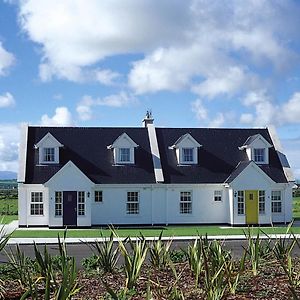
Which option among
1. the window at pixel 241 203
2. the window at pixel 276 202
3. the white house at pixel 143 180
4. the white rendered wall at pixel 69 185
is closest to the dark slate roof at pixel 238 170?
the white house at pixel 143 180

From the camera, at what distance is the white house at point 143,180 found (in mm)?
35719

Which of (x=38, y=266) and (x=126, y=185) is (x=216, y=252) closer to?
(x=38, y=266)

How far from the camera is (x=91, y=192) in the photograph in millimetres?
36062

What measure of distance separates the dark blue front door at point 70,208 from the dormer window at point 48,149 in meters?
2.69

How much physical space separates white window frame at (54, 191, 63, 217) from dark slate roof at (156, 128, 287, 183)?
6546 mm

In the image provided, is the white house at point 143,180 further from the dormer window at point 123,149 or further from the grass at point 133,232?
the grass at point 133,232

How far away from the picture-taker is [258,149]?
39.3 metres

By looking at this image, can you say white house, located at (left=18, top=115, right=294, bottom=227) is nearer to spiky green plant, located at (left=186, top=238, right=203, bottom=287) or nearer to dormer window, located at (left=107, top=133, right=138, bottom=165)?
dormer window, located at (left=107, top=133, right=138, bottom=165)

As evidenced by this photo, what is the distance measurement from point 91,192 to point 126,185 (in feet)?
7.14

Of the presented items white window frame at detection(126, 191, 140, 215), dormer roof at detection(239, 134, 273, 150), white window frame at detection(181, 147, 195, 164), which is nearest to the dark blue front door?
white window frame at detection(126, 191, 140, 215)

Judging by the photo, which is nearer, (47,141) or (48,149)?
(47,141)

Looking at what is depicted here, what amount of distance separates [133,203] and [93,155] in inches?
160

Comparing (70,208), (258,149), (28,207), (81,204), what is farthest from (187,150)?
(28,207)

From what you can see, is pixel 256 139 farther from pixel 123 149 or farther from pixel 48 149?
pixel 48 149
